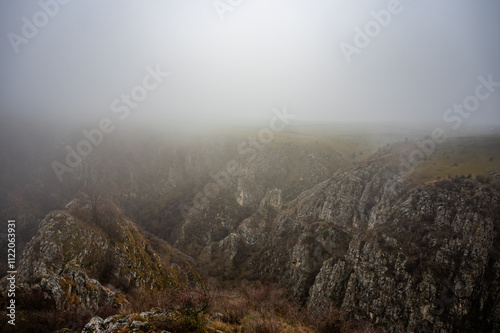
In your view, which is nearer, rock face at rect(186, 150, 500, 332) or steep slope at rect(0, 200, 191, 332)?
steep slope at rect(0, 200, 191, 332)

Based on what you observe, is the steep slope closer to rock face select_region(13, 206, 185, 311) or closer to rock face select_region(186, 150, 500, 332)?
rock face select_region(13, 206, 185, 311)

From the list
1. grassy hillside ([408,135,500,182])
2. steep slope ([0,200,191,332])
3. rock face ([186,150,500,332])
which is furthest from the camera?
grassy hillside ([408,135,500,182])

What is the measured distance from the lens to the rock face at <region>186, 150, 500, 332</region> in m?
30.0

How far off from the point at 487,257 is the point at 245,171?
86957 mm

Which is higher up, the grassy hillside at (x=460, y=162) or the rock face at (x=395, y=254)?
the grassy hillside at (x=460, y=162)

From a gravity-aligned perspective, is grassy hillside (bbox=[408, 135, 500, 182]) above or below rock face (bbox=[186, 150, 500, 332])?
above

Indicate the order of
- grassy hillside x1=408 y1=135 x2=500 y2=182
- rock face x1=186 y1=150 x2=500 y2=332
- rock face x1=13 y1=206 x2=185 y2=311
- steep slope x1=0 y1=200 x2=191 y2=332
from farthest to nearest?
grassy hillside x1=408 y1=135 x2=500 y2=182
rock face x1=186 y1=150 x2=500 y2=332
rock face x1=13 y1=206 x2=185 y2=311
steep slope x1=0 y1=200 x2=191 y2=332

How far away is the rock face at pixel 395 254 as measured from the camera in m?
30.0

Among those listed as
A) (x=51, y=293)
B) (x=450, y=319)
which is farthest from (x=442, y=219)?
(x=51, y=293)

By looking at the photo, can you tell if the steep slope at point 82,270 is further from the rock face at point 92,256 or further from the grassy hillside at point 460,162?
the grassy hillside at point 460,162

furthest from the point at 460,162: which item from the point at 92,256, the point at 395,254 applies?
the point at 92,256

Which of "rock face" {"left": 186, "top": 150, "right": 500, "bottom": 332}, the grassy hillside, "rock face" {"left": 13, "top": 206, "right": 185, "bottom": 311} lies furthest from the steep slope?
the grassy hillside

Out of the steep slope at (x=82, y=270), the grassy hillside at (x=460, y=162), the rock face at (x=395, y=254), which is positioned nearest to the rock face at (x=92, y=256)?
the steep slope at (x=82, y=270)

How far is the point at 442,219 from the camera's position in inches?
1459
